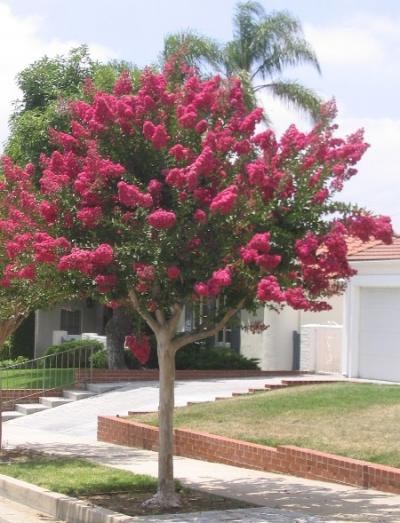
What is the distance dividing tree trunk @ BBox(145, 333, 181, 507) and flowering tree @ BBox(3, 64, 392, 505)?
0.04 feet

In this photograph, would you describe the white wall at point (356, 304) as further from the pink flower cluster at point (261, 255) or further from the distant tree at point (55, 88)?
the pink flower cluster at point (261, 255)

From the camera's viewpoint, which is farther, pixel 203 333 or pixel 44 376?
pixel 44 376

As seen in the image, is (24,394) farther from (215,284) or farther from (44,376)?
(215,284)

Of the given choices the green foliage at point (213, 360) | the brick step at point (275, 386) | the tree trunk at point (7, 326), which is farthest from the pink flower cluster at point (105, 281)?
the green foliage at point (213, 360)

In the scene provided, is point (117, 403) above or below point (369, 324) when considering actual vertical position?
below

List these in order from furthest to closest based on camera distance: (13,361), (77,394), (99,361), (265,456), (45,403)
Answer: (13,361) → (99,361) → (77,394) → (45,403) → (265,456)

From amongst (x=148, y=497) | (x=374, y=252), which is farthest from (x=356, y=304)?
(x=148, y=497)

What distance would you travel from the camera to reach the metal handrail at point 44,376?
893 inches

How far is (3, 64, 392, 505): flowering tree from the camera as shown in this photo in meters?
9.62

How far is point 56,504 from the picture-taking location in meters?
10.8

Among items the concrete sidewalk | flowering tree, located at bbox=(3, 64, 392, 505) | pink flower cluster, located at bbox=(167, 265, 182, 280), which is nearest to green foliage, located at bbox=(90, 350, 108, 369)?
the concrete sidewalk

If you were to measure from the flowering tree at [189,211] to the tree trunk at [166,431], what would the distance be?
0.01 meters

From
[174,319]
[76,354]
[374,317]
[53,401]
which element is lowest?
[53,401]

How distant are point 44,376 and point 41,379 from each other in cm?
38
